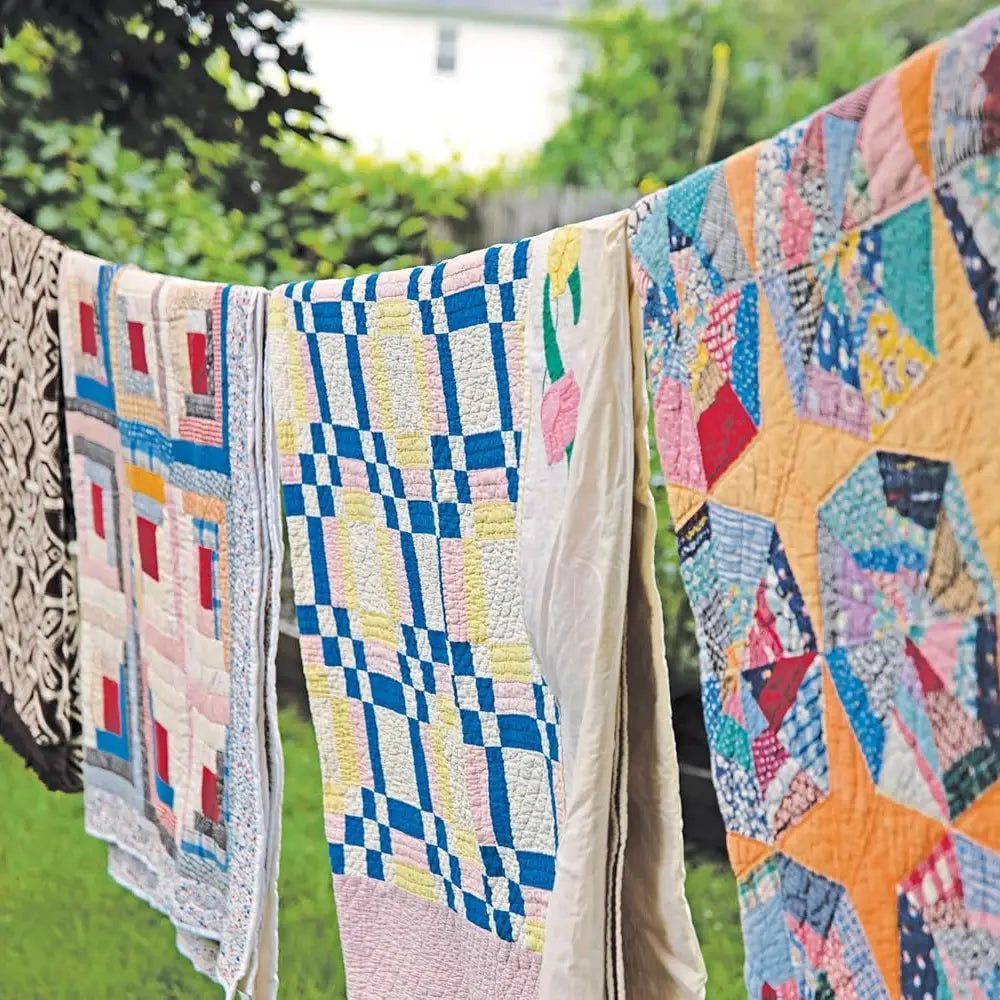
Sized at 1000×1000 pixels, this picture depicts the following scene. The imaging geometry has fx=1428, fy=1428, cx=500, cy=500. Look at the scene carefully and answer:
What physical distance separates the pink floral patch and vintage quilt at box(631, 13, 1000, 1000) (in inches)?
3.6

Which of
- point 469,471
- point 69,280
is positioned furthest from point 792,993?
point 69,280

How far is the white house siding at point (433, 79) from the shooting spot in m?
4.66

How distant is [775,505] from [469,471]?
347mm

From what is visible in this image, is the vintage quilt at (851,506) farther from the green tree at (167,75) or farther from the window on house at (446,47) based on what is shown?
the window on house at (446,47)

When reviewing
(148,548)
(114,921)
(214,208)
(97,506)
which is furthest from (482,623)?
(214,208)

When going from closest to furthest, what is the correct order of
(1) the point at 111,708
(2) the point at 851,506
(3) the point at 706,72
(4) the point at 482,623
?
(2) the point at 851,506
(4) the point at 482,623
(1) the point at 111,708
(3) the point at 706,72

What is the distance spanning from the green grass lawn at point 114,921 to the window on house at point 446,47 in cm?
422

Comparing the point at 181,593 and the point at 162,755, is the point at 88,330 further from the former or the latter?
the point at 162,755

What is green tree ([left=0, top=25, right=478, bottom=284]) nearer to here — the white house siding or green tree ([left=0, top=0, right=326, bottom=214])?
the white house siding

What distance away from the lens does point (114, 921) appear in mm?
2385

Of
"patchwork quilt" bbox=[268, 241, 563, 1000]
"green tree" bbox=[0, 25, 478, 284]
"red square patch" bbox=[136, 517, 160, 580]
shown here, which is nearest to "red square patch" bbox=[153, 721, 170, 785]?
"red square patch" bbox=[136, 517, 160, 580]

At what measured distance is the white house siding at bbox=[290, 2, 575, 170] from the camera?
4656mm

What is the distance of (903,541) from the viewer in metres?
0.68

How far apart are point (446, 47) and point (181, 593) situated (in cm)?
543
